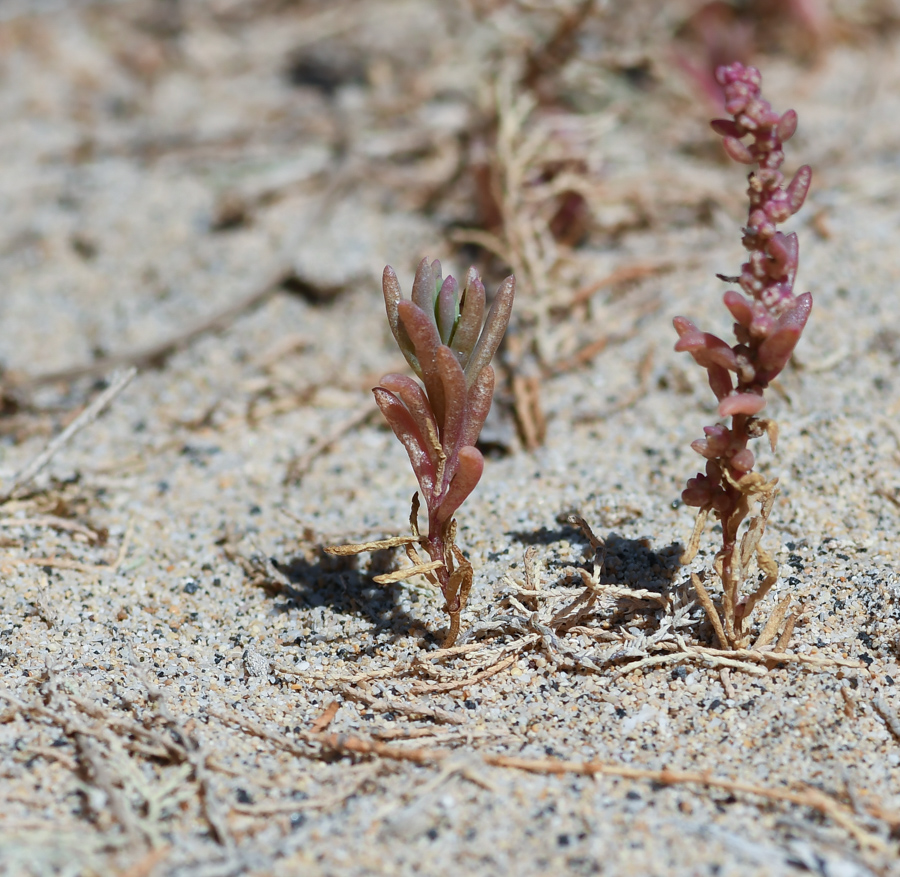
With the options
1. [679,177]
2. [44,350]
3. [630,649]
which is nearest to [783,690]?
[630,649]

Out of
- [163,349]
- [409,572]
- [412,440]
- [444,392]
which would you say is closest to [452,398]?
[444,392]

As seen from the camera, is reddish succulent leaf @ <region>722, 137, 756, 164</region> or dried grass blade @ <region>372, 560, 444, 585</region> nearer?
reddish succulent leaf @ <region>722, 137, 756, 164</region>

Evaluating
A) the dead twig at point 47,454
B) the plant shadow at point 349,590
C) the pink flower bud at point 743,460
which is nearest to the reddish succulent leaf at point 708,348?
the pink flower bud at point 743,460

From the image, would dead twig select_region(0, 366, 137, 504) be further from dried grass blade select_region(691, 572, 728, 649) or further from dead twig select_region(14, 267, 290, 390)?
dried grass blade select_region(691, 572, 728, 649)

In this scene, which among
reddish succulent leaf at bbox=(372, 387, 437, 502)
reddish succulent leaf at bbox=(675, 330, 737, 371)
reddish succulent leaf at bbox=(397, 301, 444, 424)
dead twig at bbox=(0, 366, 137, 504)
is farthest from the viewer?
dead twig at bbox=(0, 366, 137, 504)

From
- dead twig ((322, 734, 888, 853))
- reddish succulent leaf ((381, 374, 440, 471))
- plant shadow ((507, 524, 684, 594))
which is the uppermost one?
reddish succulent leaf ((381, 374, 440, 471))

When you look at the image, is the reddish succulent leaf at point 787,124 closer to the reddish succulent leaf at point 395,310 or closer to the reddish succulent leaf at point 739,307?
the reddish succulent leaf at point 739,307

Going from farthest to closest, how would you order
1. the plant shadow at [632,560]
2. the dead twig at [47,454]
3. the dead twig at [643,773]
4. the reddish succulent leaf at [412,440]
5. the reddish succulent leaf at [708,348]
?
the dead twig at [47,454] → the plant shadow at [632,560] → the reddish succulent leaf at [412,440] → the reddish succulent leaf at [708,348] → the dead twig at [643,773]

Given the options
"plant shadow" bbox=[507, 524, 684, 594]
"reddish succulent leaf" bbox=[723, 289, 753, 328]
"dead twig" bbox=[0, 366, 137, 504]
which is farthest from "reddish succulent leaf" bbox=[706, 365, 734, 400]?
"dead twig" bbox=[0, 366, 137, 504]
